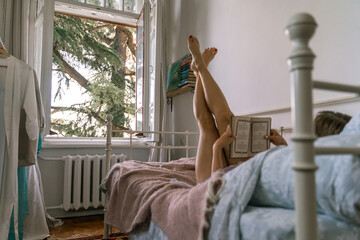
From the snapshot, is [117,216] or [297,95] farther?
[117,216]

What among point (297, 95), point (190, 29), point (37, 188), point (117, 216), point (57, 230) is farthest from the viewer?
point (190, 29)

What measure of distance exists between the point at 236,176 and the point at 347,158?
0.86 feet

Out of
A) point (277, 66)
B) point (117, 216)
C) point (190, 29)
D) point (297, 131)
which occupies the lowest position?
point (117, 216)

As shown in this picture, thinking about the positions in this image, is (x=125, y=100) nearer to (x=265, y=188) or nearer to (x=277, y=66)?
(x=277, y=66)

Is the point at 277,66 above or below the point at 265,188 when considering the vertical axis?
above

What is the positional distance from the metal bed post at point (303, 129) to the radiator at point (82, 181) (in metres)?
2.21

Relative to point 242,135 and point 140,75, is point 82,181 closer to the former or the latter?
point 140,75

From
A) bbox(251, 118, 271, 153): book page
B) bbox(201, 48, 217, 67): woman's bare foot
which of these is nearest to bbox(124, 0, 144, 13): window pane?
bbox(201, 48, 217, 67): woman's bare foot

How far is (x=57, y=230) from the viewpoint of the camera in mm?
2137

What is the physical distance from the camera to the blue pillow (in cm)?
48

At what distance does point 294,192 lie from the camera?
1.55ft

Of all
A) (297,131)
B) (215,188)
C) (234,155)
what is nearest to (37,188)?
(234,155)

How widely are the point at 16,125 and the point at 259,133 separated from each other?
1.36m

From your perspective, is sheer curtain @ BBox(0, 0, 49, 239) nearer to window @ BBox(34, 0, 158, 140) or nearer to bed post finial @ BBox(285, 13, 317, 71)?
window @ BBox(34, 0, 158, 140)
